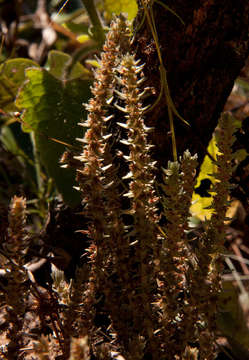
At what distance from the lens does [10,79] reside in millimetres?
1383

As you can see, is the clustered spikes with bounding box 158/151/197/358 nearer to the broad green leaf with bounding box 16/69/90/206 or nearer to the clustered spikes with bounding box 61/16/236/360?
the clustered spikes with bounding box 61/16/236/360

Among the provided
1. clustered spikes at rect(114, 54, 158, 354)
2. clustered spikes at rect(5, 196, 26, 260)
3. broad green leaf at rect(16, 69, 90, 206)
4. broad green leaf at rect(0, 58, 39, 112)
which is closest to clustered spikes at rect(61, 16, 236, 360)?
clustered spikes at rect(114, 54, 158, 354)

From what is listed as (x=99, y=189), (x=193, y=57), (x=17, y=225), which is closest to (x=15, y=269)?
(x=17, y=225)

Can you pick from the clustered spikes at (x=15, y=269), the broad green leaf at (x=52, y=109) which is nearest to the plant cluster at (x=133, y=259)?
the clustered spikes at (x=15, y=269)

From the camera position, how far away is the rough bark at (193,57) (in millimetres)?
857

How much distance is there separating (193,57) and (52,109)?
0.45 metres

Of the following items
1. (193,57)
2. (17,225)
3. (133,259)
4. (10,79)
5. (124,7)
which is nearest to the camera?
(17,225)

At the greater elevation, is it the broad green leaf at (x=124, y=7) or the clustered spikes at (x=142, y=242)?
the broad green leaf at (x=124, y=7)

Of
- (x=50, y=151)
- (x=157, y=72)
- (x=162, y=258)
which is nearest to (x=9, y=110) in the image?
(x=50, y=151)

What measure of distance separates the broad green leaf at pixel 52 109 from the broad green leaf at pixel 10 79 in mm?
170

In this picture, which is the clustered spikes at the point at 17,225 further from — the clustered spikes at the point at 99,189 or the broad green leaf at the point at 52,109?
the broad green leaf at the point at 52,109

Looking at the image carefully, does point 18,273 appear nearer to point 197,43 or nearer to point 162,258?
point 162,258

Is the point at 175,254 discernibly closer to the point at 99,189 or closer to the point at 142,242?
the point at 142,242

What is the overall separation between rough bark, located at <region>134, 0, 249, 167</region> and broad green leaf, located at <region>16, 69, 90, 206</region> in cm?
28
